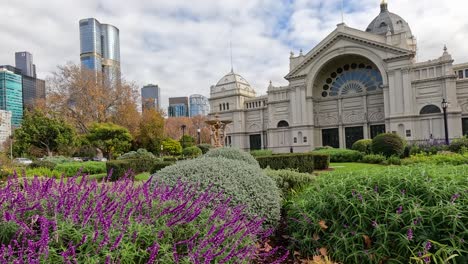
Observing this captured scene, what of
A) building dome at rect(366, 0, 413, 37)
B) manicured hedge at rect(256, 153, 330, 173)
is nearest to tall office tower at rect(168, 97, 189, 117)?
building dome at rect(366, 0, 413, 37)

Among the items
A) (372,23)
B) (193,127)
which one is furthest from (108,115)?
(372,23)

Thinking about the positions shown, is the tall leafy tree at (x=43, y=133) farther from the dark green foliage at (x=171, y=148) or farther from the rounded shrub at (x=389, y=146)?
the rounded shrub at (x=389, y=146)

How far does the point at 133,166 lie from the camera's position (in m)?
17.4

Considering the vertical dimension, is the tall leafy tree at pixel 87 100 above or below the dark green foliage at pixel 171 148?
above

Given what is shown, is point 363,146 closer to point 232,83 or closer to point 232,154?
point 232,154

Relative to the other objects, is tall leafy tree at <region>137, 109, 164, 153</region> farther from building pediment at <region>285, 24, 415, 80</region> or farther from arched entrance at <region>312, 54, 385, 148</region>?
arched entrance at <region>312, 54, 385, 148</region>

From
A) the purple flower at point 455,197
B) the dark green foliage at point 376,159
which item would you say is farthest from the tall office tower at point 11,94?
the purple flower at point 455,197

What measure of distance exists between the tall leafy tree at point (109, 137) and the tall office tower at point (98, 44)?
41.1m

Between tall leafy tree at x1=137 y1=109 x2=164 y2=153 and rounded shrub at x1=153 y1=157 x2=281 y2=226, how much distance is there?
35.4m

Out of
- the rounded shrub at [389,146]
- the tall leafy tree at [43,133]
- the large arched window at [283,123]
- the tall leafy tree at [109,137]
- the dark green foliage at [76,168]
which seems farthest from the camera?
the large arched window at [283,123]

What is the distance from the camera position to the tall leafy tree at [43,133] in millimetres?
33250

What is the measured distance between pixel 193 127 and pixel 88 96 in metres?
34.4

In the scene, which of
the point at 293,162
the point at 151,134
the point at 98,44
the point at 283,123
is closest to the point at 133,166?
the point at 293,162

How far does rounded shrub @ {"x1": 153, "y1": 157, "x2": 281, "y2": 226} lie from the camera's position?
447cm
